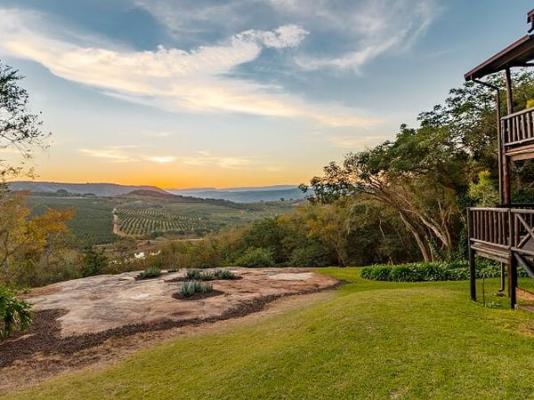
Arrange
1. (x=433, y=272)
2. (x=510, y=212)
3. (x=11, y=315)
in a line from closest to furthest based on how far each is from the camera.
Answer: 1. (x=510, y=212)
2. (x=11, y=315)
3. (x=433, y=272)

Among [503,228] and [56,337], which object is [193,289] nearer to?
[56,337]

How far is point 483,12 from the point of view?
1631 centimetres

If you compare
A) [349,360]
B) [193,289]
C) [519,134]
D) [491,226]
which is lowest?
[193,289]

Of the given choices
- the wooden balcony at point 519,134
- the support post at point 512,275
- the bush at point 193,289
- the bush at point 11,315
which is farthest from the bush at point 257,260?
the wooden balcony at point 519,134

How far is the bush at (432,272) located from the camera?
15.8 meters

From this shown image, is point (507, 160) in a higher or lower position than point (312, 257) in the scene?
higher

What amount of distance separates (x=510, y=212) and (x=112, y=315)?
40.4 ft

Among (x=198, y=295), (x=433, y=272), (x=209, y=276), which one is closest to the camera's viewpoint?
(x=198, y=295)

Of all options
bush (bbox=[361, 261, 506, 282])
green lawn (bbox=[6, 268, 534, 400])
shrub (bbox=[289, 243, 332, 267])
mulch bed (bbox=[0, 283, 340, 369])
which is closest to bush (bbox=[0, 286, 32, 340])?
mulch bed (bbox=[0, 283, 340, 369])

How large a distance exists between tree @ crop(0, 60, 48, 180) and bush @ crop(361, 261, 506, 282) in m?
15.5

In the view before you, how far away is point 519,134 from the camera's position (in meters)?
8.48

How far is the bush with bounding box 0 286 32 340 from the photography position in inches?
427

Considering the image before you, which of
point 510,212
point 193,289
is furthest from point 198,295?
point 510,212

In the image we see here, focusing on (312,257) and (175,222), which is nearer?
(312,257)
